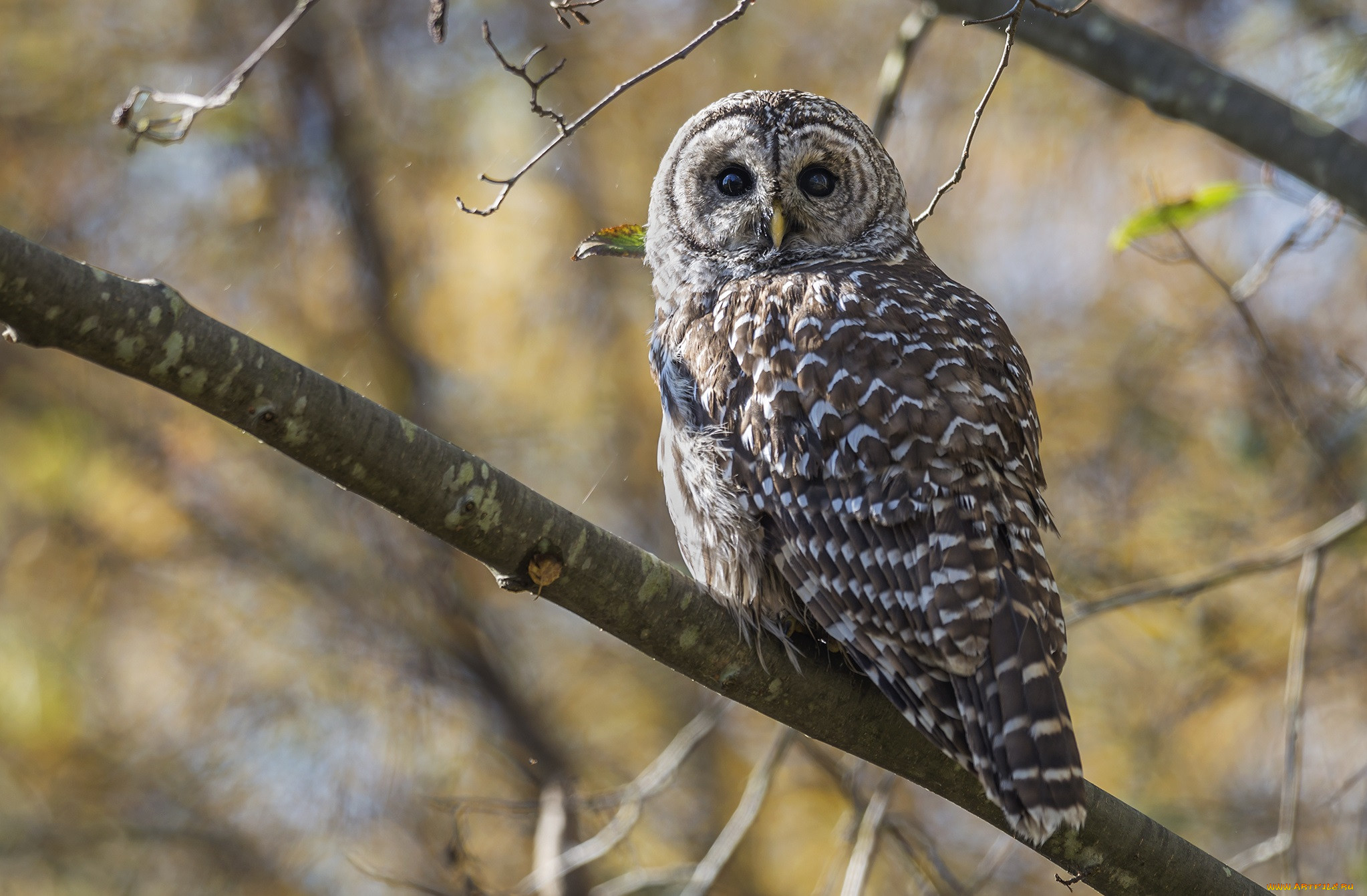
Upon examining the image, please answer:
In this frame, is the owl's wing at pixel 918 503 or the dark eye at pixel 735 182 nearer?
the owl's wing at pixel 918 503

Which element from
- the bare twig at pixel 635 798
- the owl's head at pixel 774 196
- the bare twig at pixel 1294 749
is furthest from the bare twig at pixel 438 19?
the bare twig at pixel 1294 749

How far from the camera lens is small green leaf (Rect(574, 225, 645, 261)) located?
295 cm

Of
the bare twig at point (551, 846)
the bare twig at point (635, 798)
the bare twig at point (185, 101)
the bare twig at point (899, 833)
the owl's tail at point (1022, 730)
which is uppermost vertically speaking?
the bare twig at point (185, 101)

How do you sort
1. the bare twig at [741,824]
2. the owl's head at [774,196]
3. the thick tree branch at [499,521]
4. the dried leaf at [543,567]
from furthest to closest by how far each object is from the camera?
1. the owl's head at [774,196]
2. the bare twig at [741,824]
3. the dried leaf at [543,567]
4. the thick tree branch at [499,521]

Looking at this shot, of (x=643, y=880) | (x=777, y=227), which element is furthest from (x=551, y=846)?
(x=777, y=227)

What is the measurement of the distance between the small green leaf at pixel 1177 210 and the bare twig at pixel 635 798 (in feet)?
5.99

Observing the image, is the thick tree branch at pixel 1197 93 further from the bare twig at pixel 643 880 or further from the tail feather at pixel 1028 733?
the bare twig at pixel 643 880

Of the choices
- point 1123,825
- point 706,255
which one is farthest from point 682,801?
point 1123,825

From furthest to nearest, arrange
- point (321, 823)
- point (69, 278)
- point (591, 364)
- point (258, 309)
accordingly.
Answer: point (591, 364)
point (258, 309)
point (321, 823)
point (69, 278)

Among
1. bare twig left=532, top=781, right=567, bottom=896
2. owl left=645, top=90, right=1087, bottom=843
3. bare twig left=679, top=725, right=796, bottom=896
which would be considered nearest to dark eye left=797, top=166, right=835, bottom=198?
owl left=645, top=90, right=1087, bottom=843

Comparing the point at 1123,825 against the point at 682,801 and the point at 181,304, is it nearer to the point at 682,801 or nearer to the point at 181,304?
the point at 181,304

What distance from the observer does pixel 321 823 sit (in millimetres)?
5438

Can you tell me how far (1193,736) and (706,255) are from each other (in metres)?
3.72

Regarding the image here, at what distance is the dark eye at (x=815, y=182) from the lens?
3391 millimetres
